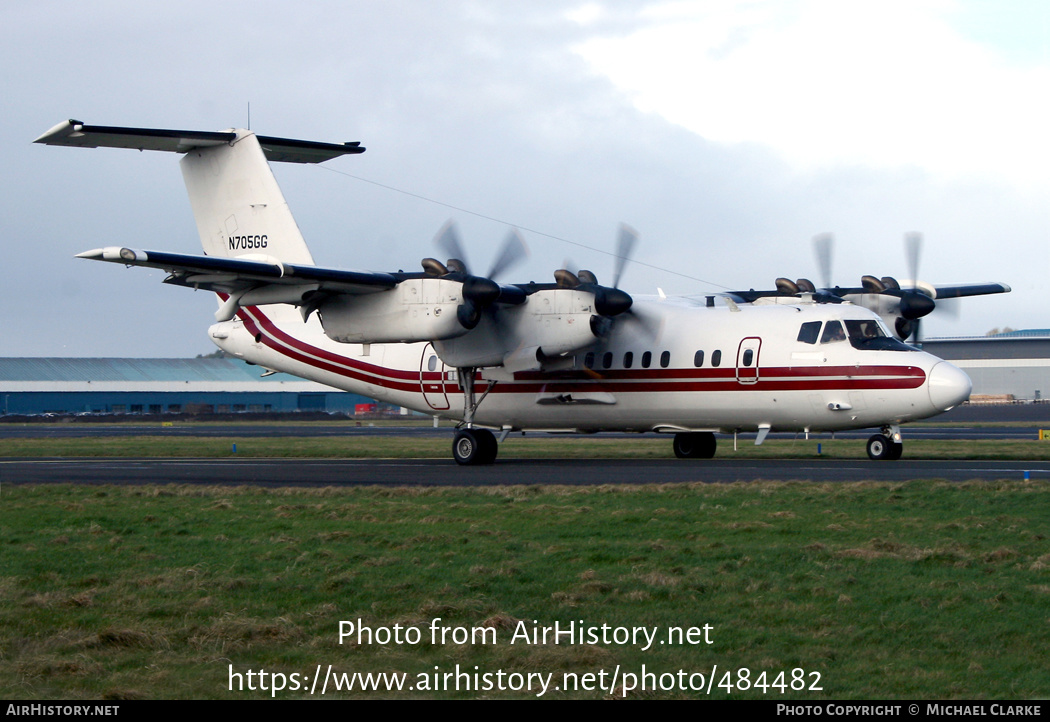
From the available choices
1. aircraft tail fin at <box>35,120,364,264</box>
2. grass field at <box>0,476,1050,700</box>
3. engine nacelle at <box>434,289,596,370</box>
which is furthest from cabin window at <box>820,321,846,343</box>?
aircraft tail fin at <box>35,120,364,264</box>

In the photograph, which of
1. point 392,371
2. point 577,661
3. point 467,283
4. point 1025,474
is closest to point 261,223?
point 392,371

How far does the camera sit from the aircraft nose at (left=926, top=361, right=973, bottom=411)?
70.7 ft

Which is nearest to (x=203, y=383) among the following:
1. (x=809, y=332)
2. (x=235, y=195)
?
(x=235, y=195)

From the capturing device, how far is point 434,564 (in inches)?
393

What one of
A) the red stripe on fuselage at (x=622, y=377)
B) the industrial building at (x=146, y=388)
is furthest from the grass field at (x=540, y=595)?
the industrial building at (x=146, y=388)

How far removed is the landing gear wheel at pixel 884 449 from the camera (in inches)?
912

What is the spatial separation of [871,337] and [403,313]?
10.3 meters

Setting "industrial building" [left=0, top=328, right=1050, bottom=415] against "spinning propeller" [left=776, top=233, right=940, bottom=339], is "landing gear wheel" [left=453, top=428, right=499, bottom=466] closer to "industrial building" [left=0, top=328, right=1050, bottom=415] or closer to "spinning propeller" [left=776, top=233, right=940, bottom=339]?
"spinning propeller" [left=776, top=233, right=940, bottom=339]

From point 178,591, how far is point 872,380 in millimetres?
17087

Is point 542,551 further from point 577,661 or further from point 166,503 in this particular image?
point 166,503

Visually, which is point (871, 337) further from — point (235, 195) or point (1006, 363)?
point (1006, 363)

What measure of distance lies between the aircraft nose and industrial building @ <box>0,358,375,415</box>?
77.2 m

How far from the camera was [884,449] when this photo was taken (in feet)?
76.1

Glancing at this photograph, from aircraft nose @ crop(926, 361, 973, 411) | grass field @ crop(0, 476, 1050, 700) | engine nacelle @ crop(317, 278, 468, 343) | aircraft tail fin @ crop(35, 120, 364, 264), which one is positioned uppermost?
aircraft tail fin @ crop(35, 120, 364, 264)
